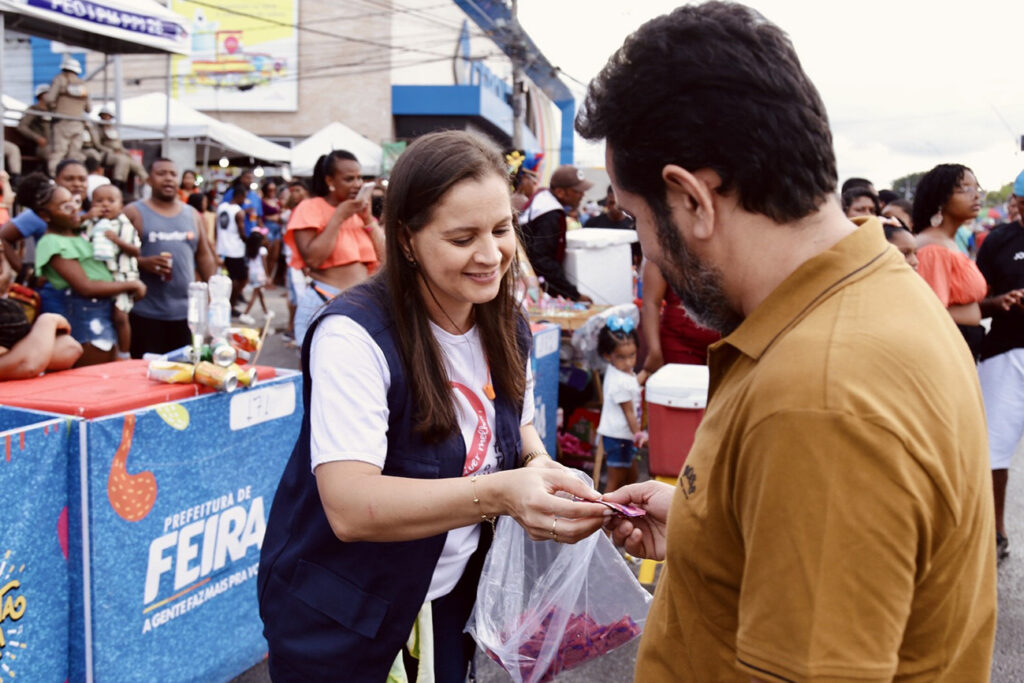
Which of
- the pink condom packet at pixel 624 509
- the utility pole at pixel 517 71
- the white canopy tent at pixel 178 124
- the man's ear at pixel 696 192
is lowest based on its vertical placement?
the pink condom packet at pixel 624 509

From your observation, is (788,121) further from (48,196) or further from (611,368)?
(48,196)

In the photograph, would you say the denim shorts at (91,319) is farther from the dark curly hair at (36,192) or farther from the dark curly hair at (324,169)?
the dark curly hair at (324,169)

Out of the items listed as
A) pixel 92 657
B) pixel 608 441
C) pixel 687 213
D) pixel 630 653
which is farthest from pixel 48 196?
pixel 687 213

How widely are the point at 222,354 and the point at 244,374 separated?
107 millimetres

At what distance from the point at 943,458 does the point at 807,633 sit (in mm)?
231

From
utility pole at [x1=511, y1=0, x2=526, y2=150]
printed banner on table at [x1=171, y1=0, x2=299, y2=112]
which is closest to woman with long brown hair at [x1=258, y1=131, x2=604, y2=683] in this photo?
utility pole at [x1=511, y1=0, x2=526, y2=150]

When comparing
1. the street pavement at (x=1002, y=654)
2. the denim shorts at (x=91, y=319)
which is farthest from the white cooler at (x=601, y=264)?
the denim shorts at (x=91, y=319)

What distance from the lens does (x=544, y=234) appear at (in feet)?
20.7

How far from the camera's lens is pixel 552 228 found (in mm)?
6305

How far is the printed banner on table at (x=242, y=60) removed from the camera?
Answer: 2980 cm

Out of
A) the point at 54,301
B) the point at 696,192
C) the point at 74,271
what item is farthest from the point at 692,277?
the point at 54,301

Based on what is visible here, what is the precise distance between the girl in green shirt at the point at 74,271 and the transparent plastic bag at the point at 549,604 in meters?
3.82

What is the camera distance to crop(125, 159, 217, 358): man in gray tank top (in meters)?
5.58

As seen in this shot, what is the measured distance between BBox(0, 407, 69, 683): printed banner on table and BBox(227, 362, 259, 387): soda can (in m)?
0.63
